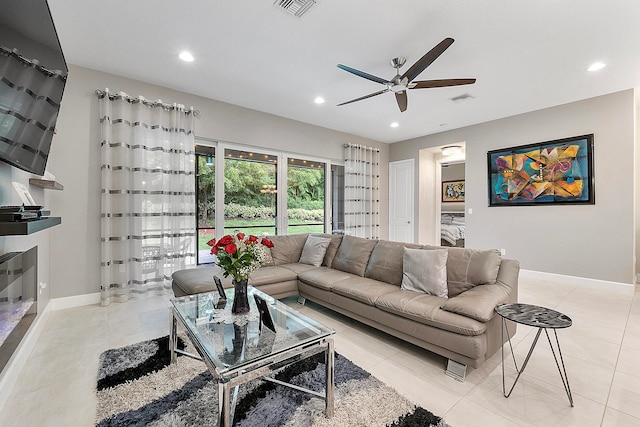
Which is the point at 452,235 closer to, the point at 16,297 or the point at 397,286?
the point at 397,286

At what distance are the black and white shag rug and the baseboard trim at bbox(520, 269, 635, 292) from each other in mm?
4231

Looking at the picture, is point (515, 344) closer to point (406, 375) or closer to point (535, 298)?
point (406, 375)

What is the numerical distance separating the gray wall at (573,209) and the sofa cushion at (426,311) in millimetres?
3449

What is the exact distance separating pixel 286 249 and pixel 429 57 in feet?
8.96

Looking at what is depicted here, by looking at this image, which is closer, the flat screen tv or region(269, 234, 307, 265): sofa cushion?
the flat screen tv

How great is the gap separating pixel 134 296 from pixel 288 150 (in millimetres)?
3228

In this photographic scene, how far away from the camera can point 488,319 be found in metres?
1.80

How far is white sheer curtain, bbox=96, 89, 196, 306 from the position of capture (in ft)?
10.9

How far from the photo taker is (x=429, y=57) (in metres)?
2.29

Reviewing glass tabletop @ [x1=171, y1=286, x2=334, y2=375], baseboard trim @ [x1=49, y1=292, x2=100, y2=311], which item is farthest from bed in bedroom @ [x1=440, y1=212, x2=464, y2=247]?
baseboard trim @ [x1=49, y1=292, x2=100, y2=311]

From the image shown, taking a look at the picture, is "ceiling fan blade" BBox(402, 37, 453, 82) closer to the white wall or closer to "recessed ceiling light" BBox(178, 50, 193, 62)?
"recessed ceiling light" BBox(178, 50, 193, 62)

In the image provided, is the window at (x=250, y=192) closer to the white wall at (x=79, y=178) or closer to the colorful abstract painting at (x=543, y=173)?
the white wall at (x=79, y=178)

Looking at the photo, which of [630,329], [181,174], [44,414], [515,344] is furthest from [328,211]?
[44,414]

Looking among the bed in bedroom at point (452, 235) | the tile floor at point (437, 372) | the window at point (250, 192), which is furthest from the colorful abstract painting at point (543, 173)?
the window at point (250, 192)
